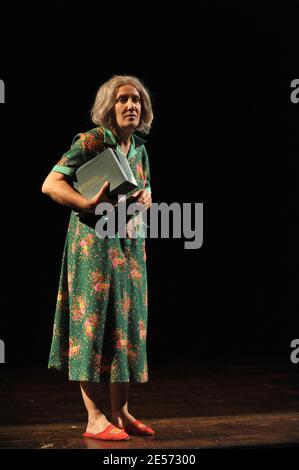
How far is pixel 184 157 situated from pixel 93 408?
2.54 metres

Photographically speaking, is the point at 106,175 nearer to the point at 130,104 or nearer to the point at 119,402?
the point at 130,104

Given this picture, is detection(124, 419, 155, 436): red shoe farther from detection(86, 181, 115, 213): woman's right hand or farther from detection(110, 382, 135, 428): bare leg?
detection(86, 181, 115, 213): woman's right hand

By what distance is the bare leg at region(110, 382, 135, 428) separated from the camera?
2.32m

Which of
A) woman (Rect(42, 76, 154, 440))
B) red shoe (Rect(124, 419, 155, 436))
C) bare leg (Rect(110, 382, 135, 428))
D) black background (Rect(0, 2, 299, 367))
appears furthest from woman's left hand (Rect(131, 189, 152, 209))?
black background (Rect(0, 2, 299, 367))

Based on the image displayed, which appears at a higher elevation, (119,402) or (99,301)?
(99,301)

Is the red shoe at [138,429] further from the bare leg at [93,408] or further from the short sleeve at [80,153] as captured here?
the short sleeve at [80,153]

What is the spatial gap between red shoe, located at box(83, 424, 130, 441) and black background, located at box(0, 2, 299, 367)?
201 centimetres

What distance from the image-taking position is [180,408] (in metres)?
2.86

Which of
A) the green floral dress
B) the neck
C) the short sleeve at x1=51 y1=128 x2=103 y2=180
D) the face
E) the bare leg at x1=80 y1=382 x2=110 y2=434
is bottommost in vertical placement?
the bare leg at x1=80 y1=382 x2=110 y2=434

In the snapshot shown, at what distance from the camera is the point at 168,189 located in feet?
15.0

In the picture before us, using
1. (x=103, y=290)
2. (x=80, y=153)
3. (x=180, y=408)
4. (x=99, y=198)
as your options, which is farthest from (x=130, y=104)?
(x=180, y=408)

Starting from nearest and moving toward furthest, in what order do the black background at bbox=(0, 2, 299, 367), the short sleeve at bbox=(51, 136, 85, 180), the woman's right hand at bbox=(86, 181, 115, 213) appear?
the woman's right hand at bbox=(86, 181, 115, 213) < the short sleeve at bbox=(51, 136, 85, 180) < the black background at bbox=(0, 2, 299, 367)

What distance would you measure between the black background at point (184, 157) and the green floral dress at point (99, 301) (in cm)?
195
